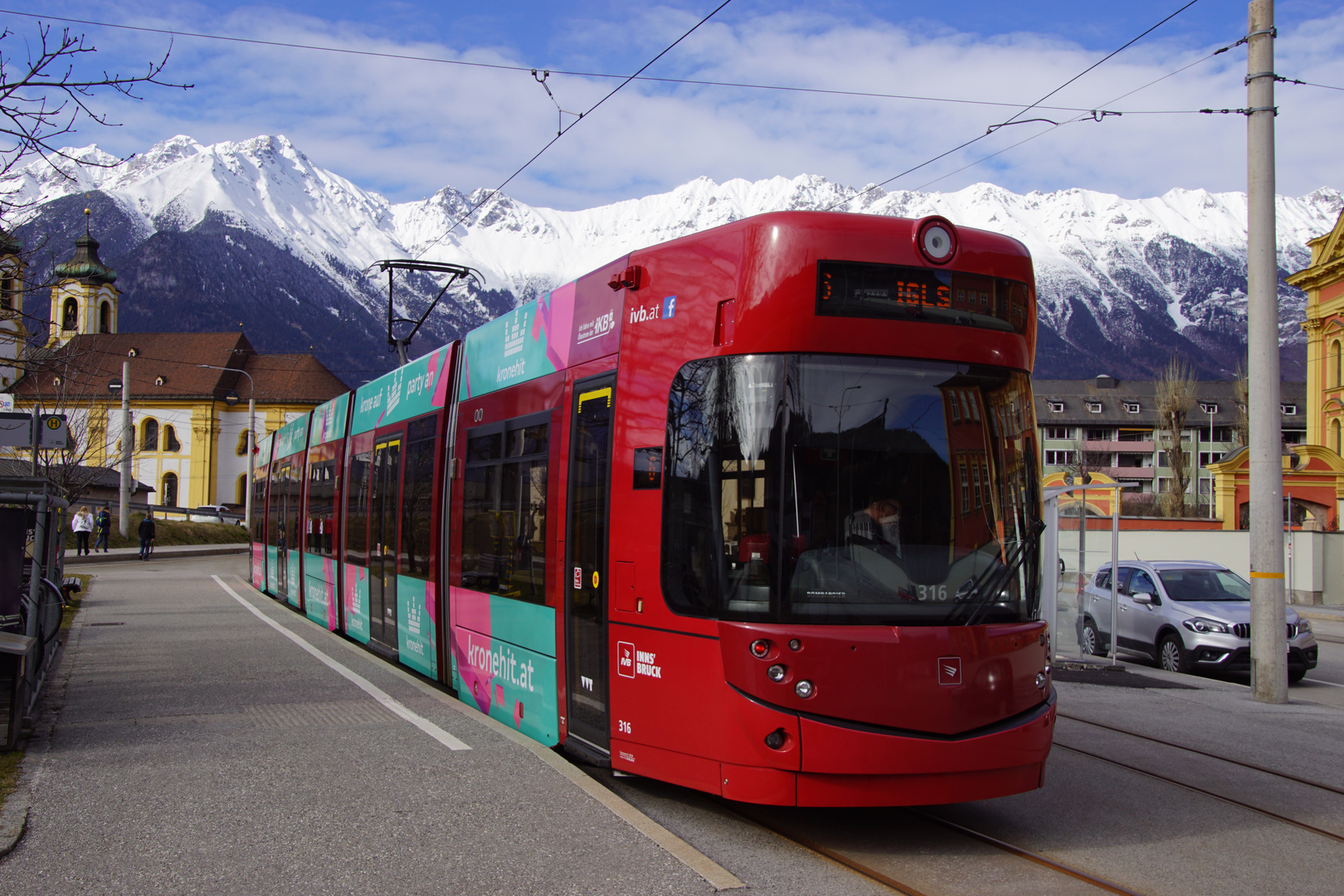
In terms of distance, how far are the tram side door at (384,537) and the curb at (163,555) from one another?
28333 mm

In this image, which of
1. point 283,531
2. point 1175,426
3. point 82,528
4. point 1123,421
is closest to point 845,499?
point 283,531

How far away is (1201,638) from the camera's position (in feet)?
48.9

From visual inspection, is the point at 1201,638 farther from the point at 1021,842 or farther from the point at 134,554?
the point at 134,554

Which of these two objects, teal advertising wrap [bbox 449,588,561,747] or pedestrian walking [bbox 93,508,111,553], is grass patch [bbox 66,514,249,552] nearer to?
pedestrian walking [bbox 93,508,111,553]

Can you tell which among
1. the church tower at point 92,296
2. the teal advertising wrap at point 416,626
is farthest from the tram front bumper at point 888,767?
the church tower at point 92,296

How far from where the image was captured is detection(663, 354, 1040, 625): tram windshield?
19.2ft

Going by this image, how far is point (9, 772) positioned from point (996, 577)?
6098 mm

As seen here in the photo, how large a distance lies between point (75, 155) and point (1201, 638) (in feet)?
44.9

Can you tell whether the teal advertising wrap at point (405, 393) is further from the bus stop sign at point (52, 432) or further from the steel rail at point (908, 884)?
the steel rail at point (908, 884)

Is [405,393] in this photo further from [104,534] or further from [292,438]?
[104,534]

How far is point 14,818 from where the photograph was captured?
20.3 feet

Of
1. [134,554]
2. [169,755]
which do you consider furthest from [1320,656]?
[134,554]

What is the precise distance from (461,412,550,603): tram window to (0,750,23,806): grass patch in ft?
11.0

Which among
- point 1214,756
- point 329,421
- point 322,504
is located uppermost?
point 329,421
